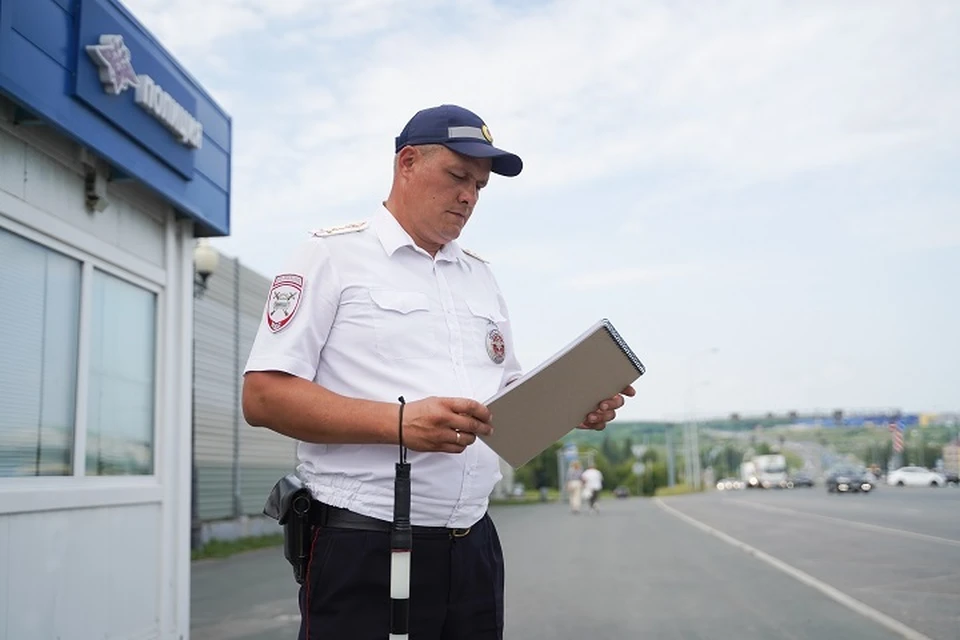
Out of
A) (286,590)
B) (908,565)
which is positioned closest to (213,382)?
(286,590)

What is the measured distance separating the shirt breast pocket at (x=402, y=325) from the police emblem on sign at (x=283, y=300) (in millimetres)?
188

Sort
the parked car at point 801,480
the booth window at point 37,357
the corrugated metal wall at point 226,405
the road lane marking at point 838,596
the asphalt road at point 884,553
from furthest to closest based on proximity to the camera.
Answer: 1. the parked car at point 801,480
2. the corrugated metal wall at point 226,405
3. the asphalt road at point 884,553
4. the road lane marking at point 838,596
5. the booth window at point 37,357

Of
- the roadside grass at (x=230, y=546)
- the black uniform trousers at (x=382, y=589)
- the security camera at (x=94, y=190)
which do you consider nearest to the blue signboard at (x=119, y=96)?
the security camera at (x=94, y=190)

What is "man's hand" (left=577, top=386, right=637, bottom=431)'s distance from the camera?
2.48 meters

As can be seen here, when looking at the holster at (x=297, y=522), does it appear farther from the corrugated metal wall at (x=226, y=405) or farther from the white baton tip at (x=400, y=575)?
the corrugated metal wall at (x=226, y=405)

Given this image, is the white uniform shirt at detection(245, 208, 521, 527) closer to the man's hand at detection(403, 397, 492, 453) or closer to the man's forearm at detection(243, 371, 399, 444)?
the man's forearm at detection(243, 371, 399, 444)

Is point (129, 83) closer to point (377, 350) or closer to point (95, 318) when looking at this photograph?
point (95, 318)

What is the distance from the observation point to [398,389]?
2.26m

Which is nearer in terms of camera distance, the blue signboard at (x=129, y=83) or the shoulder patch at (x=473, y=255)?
the shoulder patch at (x=473, y=255)

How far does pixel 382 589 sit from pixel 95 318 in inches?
165

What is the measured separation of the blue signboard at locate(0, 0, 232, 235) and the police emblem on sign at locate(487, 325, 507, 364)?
3.15m

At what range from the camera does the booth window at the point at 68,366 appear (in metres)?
4.92

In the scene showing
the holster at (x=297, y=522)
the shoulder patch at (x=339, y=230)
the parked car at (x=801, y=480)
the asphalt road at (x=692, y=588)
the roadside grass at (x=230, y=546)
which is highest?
the shoulder patch at (x=339, y=230)

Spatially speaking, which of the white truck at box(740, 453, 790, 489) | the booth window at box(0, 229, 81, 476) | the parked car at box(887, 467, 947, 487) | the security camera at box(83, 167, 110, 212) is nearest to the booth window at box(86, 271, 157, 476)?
the booth window at box(0, 229, 81, 476)
